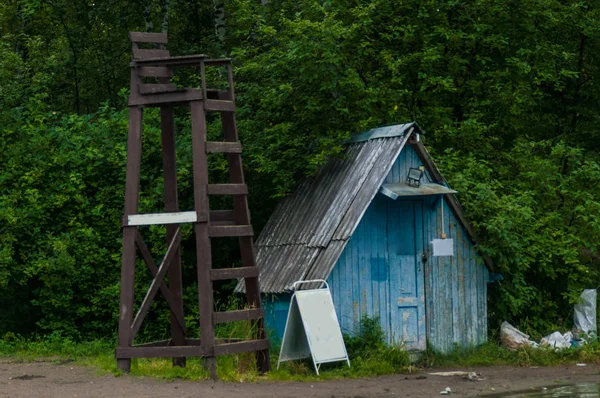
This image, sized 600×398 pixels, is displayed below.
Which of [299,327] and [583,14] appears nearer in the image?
[299,327]

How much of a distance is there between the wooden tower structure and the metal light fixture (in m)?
2.97

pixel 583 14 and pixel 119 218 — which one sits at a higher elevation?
pixel 583 14

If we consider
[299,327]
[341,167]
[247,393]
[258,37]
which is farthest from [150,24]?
[247,393]

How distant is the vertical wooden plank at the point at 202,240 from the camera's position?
13.0 m

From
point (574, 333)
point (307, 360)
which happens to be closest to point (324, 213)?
point (307, 360)

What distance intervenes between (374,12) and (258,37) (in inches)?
113

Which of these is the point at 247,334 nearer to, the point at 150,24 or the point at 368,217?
the point at 368,217

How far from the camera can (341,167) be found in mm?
16469

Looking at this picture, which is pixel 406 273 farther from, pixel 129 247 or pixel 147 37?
Result: pixel 147 37

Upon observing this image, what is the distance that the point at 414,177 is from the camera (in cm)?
1566

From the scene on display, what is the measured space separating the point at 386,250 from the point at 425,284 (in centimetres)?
87

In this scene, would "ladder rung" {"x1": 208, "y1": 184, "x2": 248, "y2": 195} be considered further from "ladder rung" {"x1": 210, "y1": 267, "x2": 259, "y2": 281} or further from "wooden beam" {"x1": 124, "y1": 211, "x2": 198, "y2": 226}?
"ladder rung" {"x1": 210, "y1": 267, "x2": 259, "y2": 281}

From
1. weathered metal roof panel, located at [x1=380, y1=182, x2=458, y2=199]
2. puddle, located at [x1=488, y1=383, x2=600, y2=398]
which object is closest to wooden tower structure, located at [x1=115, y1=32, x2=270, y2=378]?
weathered metal roof panel, located at [x1=380, y1=182, x2=458, y2=199]

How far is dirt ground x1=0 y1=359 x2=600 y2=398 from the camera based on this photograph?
1205cm
